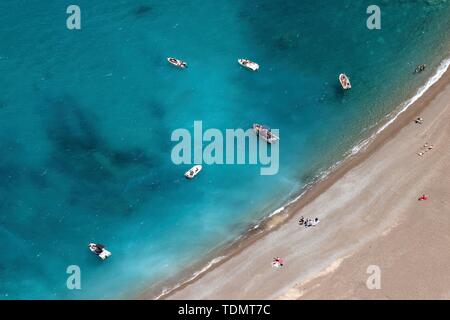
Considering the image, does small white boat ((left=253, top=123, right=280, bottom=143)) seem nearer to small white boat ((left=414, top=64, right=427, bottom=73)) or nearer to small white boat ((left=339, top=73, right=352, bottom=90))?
small white boat ((left=339, top=73, right=352, bottom=90))

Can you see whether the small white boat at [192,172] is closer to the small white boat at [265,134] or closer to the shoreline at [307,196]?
the small white boat at [265,134]

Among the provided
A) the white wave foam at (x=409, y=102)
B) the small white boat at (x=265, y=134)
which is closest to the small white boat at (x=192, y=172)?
the small white boat at (x=265, y=134)

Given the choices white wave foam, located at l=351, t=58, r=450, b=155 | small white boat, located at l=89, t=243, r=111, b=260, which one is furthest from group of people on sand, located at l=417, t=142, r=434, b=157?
small white boat, located at l=89, t=243, r=111, b=260

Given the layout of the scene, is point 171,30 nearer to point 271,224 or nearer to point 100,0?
point 100,0

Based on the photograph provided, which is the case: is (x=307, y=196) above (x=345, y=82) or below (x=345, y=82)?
below

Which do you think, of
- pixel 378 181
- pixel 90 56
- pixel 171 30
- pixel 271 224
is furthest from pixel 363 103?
pixel 90 56

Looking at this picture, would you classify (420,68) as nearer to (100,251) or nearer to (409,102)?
(409,102)

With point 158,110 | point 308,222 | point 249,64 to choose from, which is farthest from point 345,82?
point 158,110
